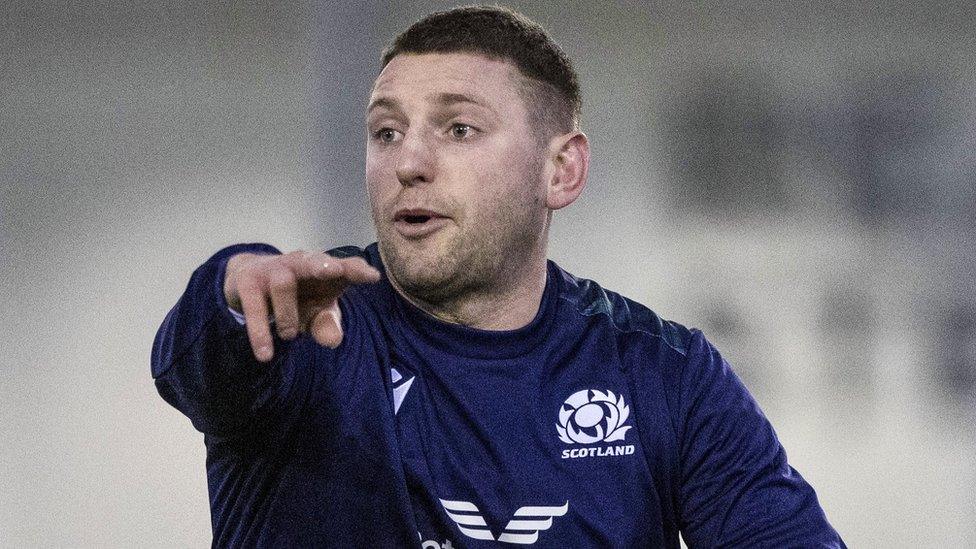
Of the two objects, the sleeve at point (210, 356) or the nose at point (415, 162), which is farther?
the nose at point (415, 162)

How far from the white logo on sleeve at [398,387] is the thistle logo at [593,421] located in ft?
0.65

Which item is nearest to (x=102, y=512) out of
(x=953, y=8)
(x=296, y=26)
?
(x=296, y=26)

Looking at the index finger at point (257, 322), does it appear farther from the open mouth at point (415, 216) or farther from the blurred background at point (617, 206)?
the blurred background at point (617, 206)

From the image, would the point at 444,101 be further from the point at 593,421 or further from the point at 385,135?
the point at 593,421

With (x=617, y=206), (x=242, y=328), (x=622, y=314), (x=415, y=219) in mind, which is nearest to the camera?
(x=242, y=328)

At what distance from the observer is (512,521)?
1.28m

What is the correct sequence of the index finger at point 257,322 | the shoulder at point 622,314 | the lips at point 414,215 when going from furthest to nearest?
1. the shoulder at point 622,314
2. the lips at point 414,215
3. the index finger at point 257,322

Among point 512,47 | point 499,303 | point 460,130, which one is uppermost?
point 512,47

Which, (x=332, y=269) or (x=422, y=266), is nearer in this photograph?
(x=332, y=269)

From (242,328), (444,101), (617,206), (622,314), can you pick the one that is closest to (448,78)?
(444,101)

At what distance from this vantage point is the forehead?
140 cm

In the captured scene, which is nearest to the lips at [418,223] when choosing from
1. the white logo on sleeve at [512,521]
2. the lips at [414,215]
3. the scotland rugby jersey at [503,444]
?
the lips at [414,215]

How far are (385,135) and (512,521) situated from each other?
0.52m

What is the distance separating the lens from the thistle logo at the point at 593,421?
53.1 inches
